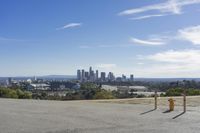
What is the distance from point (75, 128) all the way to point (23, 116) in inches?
167

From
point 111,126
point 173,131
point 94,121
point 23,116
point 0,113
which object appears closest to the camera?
point 173,131

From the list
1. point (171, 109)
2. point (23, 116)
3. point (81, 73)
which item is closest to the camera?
point (23, 116)

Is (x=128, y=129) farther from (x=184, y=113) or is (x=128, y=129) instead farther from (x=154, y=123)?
(x=184, y=113)

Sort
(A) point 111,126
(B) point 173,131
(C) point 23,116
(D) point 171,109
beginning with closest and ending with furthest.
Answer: (B) point 173,131, (A) point 111,126, (C) point 23,116, (D) point 171,109

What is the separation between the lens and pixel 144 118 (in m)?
17.2

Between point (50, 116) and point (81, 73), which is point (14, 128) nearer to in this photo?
point (50, 116)

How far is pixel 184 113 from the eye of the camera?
1948 cm

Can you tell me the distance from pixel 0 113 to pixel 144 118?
19.9 feet

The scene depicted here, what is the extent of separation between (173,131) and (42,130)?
156 inches

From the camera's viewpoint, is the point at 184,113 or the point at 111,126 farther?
the point at 184,113

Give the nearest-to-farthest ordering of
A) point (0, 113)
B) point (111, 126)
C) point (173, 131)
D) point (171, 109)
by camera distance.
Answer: point (173, 131), point (111, 126), point (0, 113), point (171, 109)

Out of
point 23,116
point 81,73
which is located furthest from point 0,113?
point 81,73

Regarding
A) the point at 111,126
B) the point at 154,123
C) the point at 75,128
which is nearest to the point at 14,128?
the point at 75,128

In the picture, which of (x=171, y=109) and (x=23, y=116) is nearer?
(x=23, y=116)
